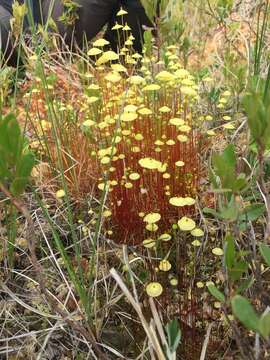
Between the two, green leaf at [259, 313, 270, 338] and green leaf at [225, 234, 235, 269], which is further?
green leaf at [225, 234, 235, 269]

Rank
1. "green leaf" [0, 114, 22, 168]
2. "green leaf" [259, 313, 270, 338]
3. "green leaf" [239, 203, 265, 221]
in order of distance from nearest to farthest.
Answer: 1. "green leaf" [259, 313, 270, 338]
2. "green leaf" [0, 114, 22, 168]
3. "green leaf" [239, 203, 265, 221]

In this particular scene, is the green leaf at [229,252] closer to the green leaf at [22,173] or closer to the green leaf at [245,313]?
the green leaf at [245,313]

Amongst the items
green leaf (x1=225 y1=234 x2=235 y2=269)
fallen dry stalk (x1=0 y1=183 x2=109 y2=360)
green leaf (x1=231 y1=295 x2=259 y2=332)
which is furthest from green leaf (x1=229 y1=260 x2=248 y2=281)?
fallen dry stalk (x1=0 y1=183 x2=109 y2=360)

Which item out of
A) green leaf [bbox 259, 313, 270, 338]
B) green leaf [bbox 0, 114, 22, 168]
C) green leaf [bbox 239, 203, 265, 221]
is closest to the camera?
green leaf [bbox 259, 313, 270, 338]

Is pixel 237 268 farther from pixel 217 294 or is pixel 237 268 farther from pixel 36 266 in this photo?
pixel 36 266

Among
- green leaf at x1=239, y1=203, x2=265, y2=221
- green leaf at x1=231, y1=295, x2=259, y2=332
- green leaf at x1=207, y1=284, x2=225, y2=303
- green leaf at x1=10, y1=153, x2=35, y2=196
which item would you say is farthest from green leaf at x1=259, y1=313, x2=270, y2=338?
green leaf at x1=10, y1=153, x2=35, y2=196

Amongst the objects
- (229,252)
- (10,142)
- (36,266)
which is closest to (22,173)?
(10,142)

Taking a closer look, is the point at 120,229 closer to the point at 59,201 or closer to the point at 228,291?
the point at 59,201

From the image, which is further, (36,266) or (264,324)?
(36,266)

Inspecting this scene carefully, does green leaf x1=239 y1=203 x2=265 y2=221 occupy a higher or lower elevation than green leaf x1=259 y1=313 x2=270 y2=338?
lower

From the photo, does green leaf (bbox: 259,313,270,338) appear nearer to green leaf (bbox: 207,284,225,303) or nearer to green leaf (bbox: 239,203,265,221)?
green leaf (bbox: 207,284,225,303)

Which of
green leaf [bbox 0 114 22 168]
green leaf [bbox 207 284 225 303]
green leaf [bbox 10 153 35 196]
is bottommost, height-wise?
green leaf [bbox 207 284 225 303]

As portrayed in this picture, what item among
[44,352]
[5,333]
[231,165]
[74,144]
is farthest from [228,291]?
[74,144]
